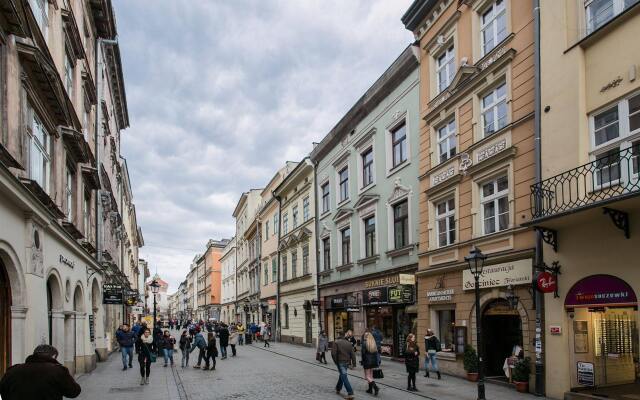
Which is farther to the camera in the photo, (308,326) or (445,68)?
(308,326)

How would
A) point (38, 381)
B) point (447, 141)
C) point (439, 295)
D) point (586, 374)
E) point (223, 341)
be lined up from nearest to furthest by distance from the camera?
1. point (38, 381)
2. point (586, 374)
3. point (439, 295)
4. point (447, 141)
5. point (223, 341)

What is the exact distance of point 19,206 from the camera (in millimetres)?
10625

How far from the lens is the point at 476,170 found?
16.9 meters

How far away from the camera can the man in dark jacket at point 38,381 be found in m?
6.16

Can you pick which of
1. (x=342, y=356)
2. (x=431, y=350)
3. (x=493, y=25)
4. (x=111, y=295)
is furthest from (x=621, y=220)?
(x=111, y=295)

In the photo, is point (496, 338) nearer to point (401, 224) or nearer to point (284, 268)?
point (401, 224)

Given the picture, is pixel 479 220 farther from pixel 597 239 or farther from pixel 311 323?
pixel 311 323

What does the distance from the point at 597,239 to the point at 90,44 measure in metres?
20.6

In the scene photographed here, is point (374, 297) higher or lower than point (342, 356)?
higher

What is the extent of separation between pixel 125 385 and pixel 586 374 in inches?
492

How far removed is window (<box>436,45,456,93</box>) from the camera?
18953mm

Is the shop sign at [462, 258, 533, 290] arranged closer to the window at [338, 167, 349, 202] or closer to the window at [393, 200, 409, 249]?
the window at [393, 200, 409, 249]

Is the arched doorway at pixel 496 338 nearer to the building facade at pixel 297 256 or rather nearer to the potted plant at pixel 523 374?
the potted plant at pixel 523 374

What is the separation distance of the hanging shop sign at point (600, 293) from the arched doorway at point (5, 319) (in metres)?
11.8
